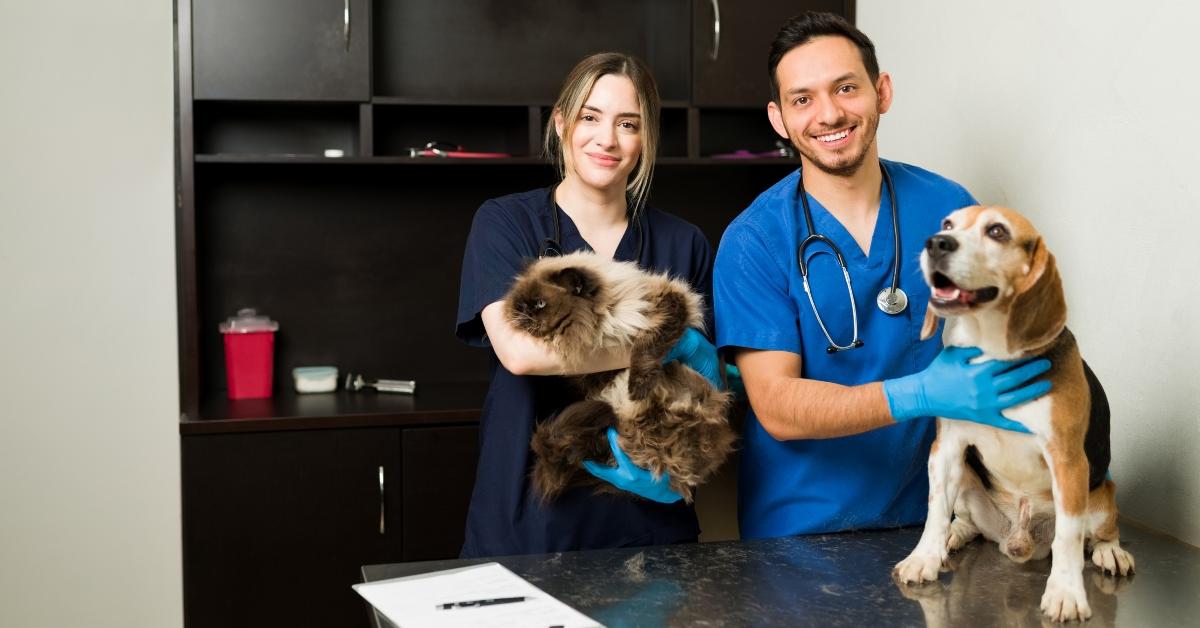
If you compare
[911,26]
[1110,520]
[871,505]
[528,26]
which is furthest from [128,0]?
[1110,520]

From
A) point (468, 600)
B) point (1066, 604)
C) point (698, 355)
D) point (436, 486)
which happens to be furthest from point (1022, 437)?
point (436, 486)

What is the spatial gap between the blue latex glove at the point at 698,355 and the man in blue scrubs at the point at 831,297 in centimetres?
3

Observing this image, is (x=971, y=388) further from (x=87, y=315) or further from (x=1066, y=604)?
(x=87, y=315)

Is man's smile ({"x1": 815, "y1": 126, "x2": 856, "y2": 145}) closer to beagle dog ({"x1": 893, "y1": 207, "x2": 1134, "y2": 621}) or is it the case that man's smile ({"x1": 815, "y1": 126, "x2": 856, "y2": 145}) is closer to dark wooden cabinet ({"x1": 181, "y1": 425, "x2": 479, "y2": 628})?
beagle dog ({"x1": 893, "y1": 207, "x2": 1134, "y2": 621})

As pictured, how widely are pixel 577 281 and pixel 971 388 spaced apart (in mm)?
649

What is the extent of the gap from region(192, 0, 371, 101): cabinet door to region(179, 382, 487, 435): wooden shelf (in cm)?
89

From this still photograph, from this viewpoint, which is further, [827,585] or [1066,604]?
[827,585]

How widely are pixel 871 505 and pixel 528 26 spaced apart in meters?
2.19

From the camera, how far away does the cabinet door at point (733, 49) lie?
10.8 feet

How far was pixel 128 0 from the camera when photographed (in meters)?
3.23

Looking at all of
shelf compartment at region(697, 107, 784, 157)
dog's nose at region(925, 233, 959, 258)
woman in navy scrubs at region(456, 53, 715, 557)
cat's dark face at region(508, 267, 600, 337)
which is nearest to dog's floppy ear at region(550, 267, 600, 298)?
cat's dark face at region(508, 267, 600, 337)

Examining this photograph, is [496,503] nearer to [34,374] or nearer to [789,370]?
[789,370]

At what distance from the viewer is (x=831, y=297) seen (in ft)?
6.20

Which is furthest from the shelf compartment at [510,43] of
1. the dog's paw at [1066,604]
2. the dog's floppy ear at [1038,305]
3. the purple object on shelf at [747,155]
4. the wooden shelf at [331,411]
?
the dog's paw at [1066,604]
